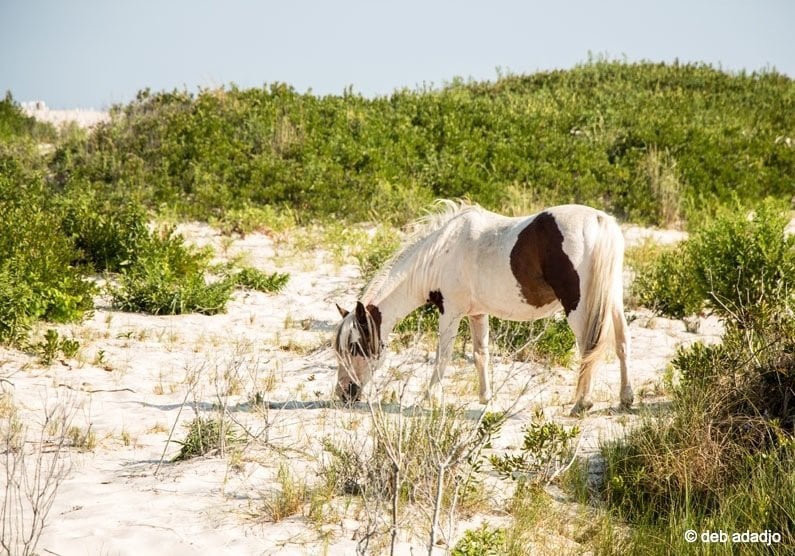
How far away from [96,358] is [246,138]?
8.93 metres

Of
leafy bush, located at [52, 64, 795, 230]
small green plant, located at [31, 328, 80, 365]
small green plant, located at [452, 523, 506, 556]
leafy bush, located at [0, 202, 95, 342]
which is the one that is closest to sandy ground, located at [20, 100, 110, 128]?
leafy bush, located at [52, 64, 795, 230]

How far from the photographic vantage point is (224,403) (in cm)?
515

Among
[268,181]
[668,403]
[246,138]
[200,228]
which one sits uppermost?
[246,138]

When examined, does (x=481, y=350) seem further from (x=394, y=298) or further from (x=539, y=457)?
Answer: (x=539, y=457)

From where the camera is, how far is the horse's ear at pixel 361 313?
6605 mm

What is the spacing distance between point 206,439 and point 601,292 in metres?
3.14

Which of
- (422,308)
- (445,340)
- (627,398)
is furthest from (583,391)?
(422,308)

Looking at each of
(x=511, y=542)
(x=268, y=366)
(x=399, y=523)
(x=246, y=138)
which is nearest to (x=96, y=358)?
(x=268, y=366)

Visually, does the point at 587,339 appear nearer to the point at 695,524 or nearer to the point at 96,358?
the point at 695,524

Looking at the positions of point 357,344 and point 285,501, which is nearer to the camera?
point 285,501

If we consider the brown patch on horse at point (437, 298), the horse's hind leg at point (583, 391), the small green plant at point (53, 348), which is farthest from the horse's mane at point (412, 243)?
the small green plant at point (53, 348)

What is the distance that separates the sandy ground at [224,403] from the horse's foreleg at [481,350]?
0.50ft

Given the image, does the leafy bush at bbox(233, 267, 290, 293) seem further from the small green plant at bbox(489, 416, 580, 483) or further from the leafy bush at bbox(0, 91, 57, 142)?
the leafy bush at bbox(0, 91, 57, 142)

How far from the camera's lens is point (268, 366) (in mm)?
7727
